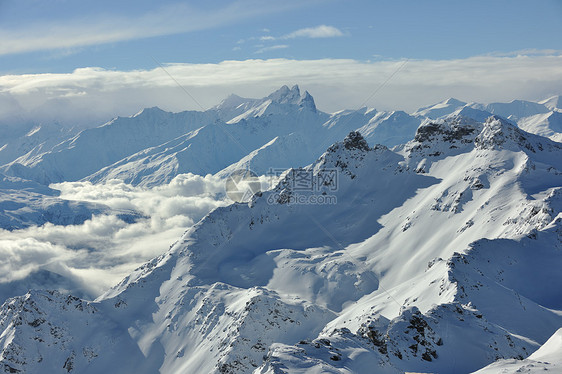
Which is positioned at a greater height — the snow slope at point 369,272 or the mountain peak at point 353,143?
the mountain peak at point 353,143

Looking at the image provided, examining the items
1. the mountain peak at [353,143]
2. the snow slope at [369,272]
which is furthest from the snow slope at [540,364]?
the mountain peak at [353,143]

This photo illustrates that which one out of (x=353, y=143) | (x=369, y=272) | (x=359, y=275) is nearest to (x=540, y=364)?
(x=359, y=275)

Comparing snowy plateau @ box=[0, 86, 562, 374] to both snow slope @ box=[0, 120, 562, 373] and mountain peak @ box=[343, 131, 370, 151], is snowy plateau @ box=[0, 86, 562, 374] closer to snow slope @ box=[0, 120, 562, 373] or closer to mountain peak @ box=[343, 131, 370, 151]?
snow slope @ box=[0, 120, 562, 373]

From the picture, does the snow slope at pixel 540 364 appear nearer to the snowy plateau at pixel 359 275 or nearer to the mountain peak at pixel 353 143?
the snowy plateau at pixel 359 275

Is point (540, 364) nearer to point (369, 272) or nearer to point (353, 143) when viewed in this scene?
point (369, 272)

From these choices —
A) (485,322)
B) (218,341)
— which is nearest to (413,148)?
(218,341)

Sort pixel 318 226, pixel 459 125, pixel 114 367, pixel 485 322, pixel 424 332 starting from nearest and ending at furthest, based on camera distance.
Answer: pixel 424 332
pixel 485 322
pixel 114 367
pixel 318 226
pixel 459 125

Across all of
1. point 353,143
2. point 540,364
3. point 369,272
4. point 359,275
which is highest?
point 353,143

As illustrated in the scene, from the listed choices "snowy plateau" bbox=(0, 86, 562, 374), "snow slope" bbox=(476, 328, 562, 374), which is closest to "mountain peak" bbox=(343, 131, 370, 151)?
"snowy plateau" bbox=(0, 86, 562, 374)

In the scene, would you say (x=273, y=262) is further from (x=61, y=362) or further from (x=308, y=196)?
(x=61, y=362)

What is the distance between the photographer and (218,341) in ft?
410

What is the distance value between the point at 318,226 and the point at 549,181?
7632 cm

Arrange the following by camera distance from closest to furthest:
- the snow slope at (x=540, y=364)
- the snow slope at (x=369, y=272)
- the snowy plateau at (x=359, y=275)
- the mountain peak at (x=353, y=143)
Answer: the snow slope at (x=540, y=364) → the snow slope at (x=369, y=272) → the snowy plateau at (x=359, y=275) → the mountain peak at (x=353, y=143)

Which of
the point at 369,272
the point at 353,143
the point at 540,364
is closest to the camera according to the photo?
the point at 540,364
